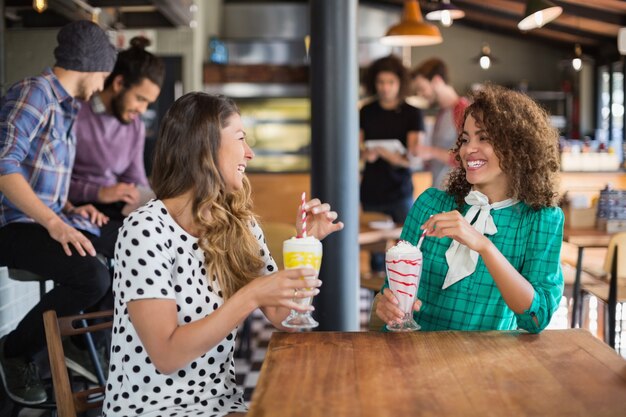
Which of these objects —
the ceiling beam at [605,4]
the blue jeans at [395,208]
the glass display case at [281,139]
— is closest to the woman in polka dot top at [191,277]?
the blue jeans at [395,208]

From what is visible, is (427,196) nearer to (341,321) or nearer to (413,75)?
(341,321)

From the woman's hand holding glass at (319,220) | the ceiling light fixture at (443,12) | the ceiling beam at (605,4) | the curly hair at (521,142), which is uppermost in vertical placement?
the ceiling beam at (605,4)

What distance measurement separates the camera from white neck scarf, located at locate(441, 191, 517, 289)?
7.10 feet

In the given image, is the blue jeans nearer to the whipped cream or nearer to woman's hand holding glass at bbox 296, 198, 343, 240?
woman's hand holding glass at bbox 296, 198, 343, 240

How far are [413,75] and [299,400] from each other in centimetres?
473

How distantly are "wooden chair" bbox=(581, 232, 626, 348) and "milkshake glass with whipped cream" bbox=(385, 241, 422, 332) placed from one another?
7.26ft

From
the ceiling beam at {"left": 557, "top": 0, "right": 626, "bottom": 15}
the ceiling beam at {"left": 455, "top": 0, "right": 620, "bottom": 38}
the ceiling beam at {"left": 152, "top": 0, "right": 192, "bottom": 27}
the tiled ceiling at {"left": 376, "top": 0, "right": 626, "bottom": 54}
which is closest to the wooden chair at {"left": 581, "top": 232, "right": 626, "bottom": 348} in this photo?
the ceiling beam at {"left": 152, "top": 0, "right": 192, "bottom": 27}

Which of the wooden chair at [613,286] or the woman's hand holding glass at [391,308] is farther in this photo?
the wooden chair at [613,286]

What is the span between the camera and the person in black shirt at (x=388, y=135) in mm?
5234

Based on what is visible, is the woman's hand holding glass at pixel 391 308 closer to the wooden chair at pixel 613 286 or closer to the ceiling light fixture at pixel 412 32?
the wooden chair at pixel 613 286

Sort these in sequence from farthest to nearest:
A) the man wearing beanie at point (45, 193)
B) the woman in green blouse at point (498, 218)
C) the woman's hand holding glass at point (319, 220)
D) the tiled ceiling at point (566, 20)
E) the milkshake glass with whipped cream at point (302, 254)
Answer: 1. the tiled ceiling at point (566, 20)
2. the man wearing beanie at point (45, 193)
3. the woman in green blouse at point (498, 218)
4. the woman's hand holding glass at point (319, 220)
5. the milkshake glass with whipped cream at point (302, 254)

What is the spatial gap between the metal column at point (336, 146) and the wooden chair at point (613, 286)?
1294 mm

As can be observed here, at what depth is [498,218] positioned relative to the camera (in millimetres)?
2217

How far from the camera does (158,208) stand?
187 centimetres
